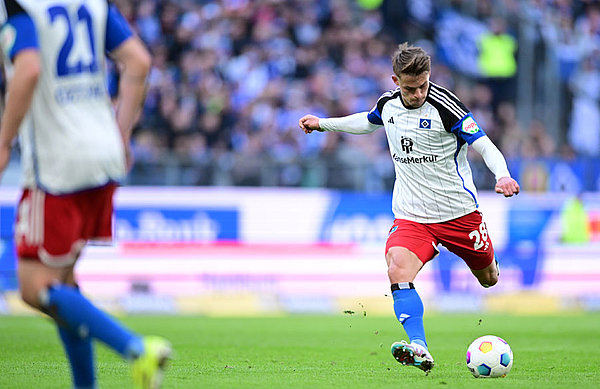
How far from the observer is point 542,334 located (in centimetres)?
1200

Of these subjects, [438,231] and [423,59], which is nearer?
[423,59]

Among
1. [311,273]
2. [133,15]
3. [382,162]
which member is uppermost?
[133,15]

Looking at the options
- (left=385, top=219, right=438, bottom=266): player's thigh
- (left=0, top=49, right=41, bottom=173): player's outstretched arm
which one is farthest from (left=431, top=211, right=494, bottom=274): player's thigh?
(left=0, top=49, right=41, bottom=173): player's outstretched arm

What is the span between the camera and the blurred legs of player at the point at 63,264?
4641 mm

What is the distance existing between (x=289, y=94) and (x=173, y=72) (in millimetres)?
2262

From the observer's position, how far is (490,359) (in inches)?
277

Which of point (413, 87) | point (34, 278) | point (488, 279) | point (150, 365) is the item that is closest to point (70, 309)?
point (34, 278)

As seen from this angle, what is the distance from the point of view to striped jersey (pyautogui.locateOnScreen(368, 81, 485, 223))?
734cm

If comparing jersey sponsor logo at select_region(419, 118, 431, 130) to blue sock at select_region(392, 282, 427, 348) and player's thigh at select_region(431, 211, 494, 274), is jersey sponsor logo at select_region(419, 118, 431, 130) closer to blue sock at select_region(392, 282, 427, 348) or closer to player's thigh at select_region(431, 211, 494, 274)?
player's thigh at select_region(431, 211, 494, 274)

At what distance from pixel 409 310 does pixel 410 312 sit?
0.02m

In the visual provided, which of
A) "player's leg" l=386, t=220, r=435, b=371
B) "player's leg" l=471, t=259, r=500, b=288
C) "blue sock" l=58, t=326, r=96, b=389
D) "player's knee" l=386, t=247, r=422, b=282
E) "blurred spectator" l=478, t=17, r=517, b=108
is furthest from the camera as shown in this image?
"blurred spectator" l=478, t=17, r=517, b=108

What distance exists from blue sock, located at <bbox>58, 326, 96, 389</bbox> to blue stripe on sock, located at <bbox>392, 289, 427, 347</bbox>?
2.63 metres

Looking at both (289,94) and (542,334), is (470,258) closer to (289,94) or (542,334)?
(542,334)

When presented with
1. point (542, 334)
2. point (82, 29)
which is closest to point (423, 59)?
point (82, 29)
